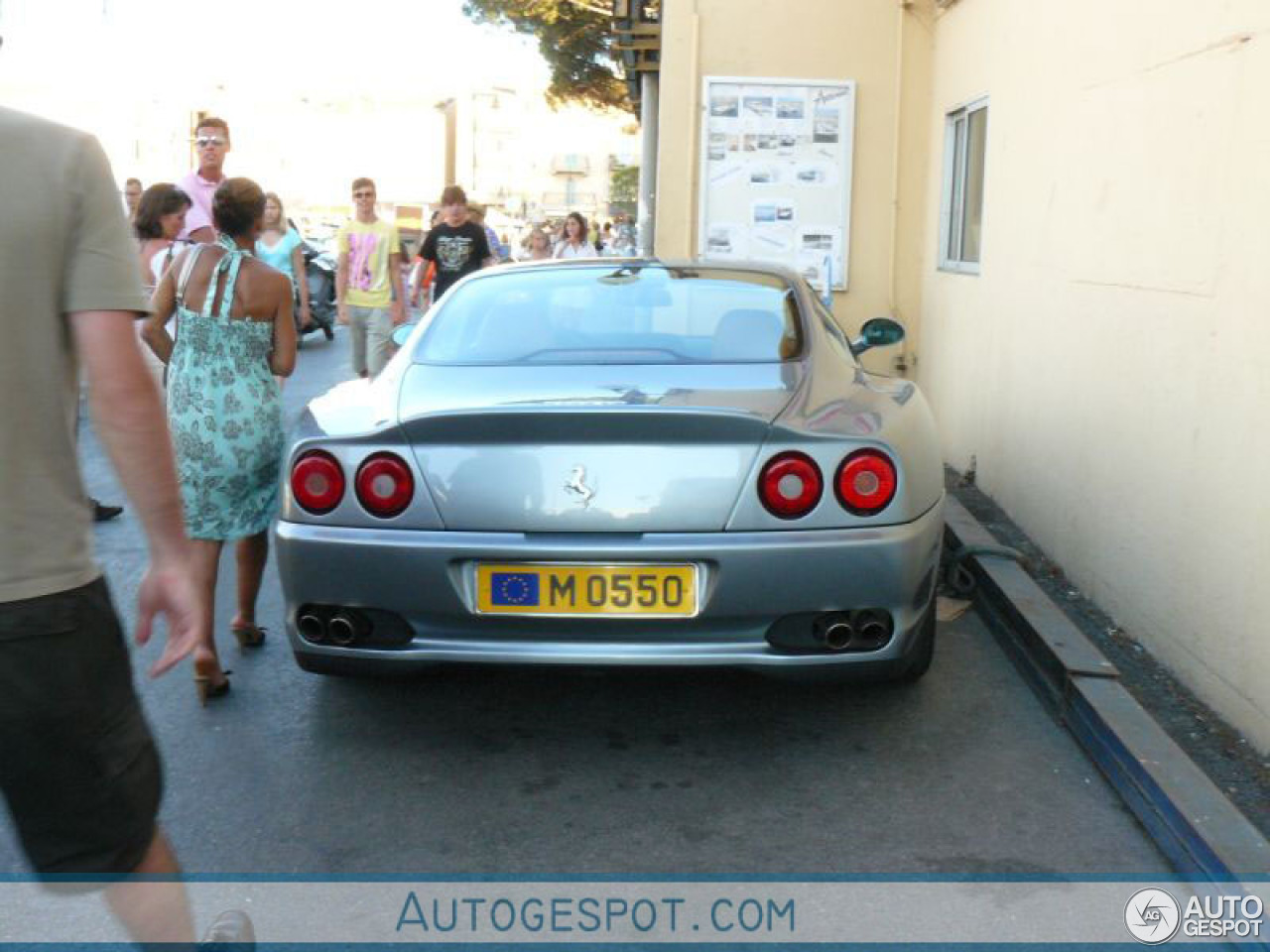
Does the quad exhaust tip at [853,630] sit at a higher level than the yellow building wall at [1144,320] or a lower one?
lower

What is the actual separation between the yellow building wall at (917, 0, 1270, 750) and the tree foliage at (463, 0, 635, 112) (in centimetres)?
1722

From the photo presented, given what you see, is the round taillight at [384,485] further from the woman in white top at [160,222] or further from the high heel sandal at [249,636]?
the woman in white top at [160,222]

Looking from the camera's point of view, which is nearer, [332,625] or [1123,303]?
[332,625]

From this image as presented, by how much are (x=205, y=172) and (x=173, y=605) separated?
564 centimetres

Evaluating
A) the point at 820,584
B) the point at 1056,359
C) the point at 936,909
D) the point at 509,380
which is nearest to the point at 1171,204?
the point at 1056,359

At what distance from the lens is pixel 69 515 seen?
6.97 feet

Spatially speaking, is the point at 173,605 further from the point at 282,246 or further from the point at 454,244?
the point at 454,244

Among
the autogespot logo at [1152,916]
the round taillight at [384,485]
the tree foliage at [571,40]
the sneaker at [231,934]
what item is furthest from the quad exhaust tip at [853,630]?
the tree foliage at [571,40]

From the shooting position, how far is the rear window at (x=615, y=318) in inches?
176

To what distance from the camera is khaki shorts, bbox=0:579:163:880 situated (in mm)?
2041

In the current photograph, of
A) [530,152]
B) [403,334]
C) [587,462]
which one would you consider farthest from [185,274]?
[530,152]

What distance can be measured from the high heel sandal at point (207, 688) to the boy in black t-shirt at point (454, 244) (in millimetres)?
6592

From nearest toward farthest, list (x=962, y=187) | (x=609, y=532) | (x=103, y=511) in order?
1. (x=609, y=532)
2. (x=103, y=511)
3. (x=962, y=187)

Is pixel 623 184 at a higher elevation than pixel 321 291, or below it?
higher
